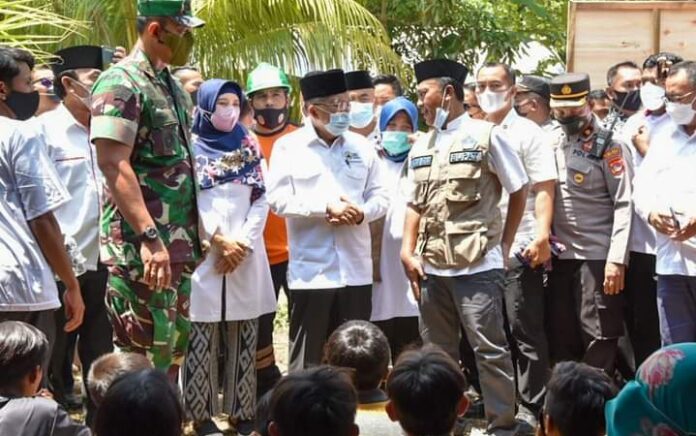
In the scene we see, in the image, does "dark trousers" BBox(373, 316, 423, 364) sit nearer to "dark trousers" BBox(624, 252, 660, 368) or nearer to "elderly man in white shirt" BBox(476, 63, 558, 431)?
"elderly man in white shirt" BBox(476, 63, 558, 431)

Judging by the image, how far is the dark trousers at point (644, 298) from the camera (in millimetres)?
7758

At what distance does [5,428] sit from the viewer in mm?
4078

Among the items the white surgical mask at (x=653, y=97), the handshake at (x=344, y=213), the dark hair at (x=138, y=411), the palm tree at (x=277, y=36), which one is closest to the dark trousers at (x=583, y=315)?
the white surgical mask at (x=653, y=97)

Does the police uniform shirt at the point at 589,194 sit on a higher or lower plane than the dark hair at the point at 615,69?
lower

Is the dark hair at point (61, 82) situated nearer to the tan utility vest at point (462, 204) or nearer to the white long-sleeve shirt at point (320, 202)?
the white long-sleeve shirt at point (320, 202)

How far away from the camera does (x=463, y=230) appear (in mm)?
6969

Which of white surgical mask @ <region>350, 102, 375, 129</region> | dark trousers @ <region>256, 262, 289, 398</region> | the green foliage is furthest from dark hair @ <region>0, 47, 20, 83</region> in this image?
the green foliage

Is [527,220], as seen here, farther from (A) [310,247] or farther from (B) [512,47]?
(B) [512,47]

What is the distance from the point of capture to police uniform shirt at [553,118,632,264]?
7633 mm

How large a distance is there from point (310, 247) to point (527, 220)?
4.54ft

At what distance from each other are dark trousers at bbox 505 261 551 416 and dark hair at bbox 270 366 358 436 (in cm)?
412

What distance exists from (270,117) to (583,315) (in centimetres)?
248

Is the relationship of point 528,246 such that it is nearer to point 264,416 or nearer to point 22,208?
point 22,208

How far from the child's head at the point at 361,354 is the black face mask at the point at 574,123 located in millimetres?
2998
